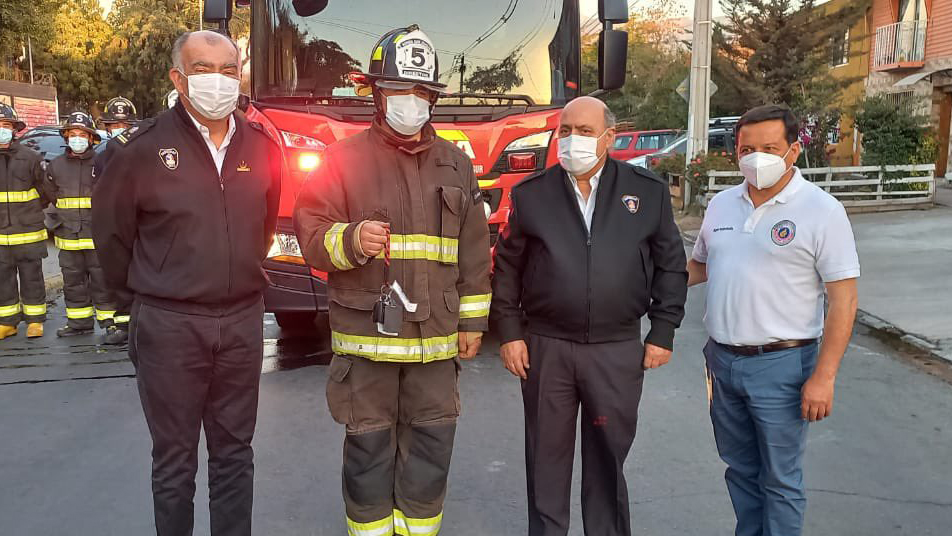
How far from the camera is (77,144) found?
739 centimetres

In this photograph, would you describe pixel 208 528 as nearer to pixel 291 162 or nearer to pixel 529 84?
pixel 291 162

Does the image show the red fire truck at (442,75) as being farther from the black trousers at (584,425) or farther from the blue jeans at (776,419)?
the blue jeans at (776,419)

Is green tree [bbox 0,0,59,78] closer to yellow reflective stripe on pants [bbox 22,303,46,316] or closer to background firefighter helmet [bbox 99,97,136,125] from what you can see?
background firefighter helmet [bbox 99,97,136,125]

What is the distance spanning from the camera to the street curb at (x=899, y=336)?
652 centimetres

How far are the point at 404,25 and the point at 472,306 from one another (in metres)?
3.23

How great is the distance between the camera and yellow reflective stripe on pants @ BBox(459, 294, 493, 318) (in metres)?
3.21

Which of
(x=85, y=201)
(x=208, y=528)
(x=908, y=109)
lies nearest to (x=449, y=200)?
(x=208, y=528)

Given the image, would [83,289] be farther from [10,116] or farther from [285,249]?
[285,249]

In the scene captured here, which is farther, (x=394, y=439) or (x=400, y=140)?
(x=394, y=439)

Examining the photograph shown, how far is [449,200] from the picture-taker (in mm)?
3102

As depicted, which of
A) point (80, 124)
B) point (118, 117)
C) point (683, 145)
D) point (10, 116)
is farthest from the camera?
point (683, 145)

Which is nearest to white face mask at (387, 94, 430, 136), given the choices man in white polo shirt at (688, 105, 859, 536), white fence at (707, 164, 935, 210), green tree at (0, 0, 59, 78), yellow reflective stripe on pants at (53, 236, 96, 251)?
man in white polo shirt at (688, 105, 859, 536)

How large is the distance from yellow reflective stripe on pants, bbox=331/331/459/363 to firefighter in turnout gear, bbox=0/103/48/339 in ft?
17.9

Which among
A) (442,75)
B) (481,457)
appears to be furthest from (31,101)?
(481,457)
